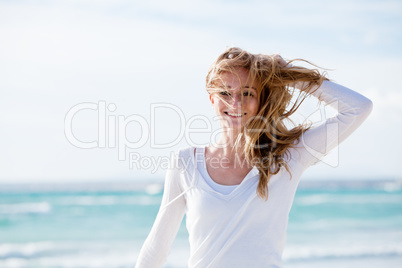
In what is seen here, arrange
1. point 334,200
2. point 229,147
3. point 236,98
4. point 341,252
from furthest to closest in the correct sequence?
1. point 334,200
2. point 341,252
3. point 229,147
4. point 236,98

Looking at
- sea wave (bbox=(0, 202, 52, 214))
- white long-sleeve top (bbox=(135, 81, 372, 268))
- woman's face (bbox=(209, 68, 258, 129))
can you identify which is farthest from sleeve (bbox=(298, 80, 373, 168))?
sea wave (bbox=(0, 202, 52, 214))

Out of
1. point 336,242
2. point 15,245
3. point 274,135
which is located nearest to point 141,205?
point 15,245

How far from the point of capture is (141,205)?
19156 mm

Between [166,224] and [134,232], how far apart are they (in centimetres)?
1038

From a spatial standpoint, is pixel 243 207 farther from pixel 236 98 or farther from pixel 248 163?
pixel 236 98

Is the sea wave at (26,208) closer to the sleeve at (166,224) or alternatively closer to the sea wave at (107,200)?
the sea wave at (107,200)

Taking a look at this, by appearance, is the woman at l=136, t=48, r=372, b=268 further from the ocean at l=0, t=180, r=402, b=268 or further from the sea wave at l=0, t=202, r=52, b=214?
the sea wave at l=0, t=202, r=52, b=214

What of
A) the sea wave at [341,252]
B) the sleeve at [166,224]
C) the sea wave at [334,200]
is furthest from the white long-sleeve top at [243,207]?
the sea wave at [334,200]

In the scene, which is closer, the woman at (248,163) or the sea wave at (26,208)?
the woman at (248,163)

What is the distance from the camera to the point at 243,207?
8.13ft

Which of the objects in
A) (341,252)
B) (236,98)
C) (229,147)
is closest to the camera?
(236,98)

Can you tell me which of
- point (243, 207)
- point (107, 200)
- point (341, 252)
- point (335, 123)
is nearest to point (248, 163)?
point (243, 207)

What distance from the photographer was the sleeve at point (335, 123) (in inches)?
99.3

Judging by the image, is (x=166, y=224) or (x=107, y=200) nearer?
(x=166, y=224)
